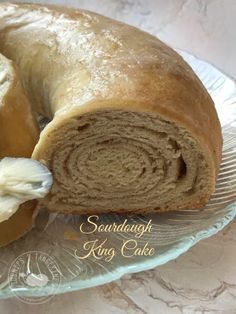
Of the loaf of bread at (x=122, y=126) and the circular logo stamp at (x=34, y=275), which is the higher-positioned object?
the loaf of bread at (x=122, y=126)

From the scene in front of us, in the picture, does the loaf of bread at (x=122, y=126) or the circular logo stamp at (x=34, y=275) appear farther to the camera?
the loaf of bread at (x=122, y=126)

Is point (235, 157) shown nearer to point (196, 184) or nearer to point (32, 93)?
point (196, 184)

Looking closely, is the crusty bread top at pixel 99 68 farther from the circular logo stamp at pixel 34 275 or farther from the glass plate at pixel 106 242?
the circular logo stamp at pixel 34 275

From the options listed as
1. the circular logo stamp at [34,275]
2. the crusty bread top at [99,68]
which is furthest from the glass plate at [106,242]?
the crusty bread top at [99,68]

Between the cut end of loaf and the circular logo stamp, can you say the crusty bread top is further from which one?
the circular logo stamp

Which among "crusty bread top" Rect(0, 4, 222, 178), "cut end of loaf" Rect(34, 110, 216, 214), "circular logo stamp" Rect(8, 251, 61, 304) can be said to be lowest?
"circular logo stamp" Rect(8, 251, 61, 304)

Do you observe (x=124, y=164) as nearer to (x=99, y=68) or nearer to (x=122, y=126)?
(x=122, y=126)

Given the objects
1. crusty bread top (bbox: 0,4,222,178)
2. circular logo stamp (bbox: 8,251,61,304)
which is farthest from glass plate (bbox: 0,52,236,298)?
crusty bread top (bbox: 0,4,222,178)

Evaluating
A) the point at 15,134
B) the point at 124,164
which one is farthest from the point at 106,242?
the point at 15,134
